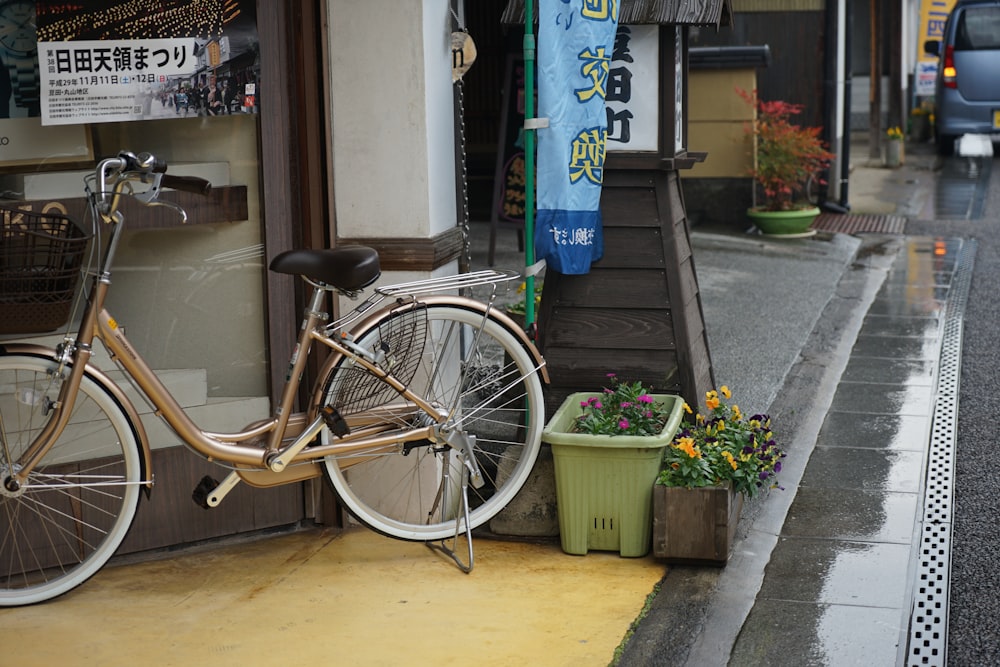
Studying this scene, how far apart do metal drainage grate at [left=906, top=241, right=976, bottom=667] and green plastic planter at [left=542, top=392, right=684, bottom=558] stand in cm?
101

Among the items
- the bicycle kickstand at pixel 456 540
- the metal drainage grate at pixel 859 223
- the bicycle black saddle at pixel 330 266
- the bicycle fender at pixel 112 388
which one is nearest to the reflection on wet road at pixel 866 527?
the bicycle kickstand at pixel 456 540

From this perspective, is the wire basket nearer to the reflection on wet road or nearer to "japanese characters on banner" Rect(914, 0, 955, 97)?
the reflection on wet road

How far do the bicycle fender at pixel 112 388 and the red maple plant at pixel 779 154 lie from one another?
9102 mm

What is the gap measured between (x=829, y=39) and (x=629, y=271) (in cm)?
914

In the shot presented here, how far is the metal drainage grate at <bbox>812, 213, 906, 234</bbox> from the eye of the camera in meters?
13.1

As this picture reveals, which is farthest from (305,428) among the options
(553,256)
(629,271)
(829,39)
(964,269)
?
(829,39)

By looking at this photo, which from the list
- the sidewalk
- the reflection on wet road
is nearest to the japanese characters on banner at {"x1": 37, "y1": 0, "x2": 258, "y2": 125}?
the sidewalk

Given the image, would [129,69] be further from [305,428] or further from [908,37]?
[908,37]

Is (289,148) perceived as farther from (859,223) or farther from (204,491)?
(859,223)

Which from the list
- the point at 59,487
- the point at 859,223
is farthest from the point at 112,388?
the point at 859,223

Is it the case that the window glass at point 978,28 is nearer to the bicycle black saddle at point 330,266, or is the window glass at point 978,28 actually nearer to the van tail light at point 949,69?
the van tail light at point 949,69

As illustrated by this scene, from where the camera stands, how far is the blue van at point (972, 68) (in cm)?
1834

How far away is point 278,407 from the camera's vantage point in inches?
173

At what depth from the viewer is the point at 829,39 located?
1331cm
